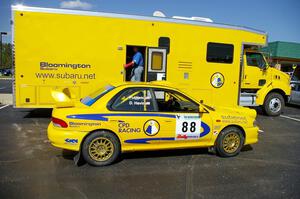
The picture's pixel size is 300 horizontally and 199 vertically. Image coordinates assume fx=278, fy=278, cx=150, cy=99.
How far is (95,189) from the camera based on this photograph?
3.99 metres

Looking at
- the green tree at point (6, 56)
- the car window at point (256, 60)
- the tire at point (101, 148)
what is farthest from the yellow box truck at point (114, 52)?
the green tree at point (6, 56)

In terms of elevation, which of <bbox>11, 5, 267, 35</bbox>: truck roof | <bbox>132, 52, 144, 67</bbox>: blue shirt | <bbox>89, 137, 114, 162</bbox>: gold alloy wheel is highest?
<bbox>11, 5, 267, 35</bbox>: truck roof

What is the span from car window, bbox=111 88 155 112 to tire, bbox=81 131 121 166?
1.75ft

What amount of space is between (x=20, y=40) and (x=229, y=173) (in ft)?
21.5

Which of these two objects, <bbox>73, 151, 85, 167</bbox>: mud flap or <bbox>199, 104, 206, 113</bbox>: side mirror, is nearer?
<bbox>73, 151, 85, 167</bbox>: mud flap

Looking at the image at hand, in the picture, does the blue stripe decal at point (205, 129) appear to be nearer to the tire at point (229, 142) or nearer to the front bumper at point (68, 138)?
the tire at point (229, 142)

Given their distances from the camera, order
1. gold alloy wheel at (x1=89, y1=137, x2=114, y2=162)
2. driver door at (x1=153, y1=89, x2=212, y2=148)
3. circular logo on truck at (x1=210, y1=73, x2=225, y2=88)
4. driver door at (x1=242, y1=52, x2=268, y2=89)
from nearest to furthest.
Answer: gold alloy wheel at (x1=89, y1=137, x2=114, y2=162)
driver door at (x1=153, y1=89, x2=212, y2=148)
circular logo on truck at (x1=210, y1=73, x2=225, y2=88)
driver door at (x1=242, y1=52, x2=268, y2=89)

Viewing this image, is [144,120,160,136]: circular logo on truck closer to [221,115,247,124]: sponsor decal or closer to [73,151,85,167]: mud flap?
[73,151,85,167]: mud flap

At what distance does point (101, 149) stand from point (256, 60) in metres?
8.04

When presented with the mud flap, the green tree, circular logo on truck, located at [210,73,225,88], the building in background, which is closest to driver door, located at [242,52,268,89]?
circular logo on truck, located at [210,73,225,88]

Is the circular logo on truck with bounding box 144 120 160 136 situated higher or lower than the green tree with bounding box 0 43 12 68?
lower

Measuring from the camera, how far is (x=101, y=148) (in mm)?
4844

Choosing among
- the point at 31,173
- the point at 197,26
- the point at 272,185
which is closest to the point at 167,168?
the point at 272,185

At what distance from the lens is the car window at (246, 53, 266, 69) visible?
10648 mm
